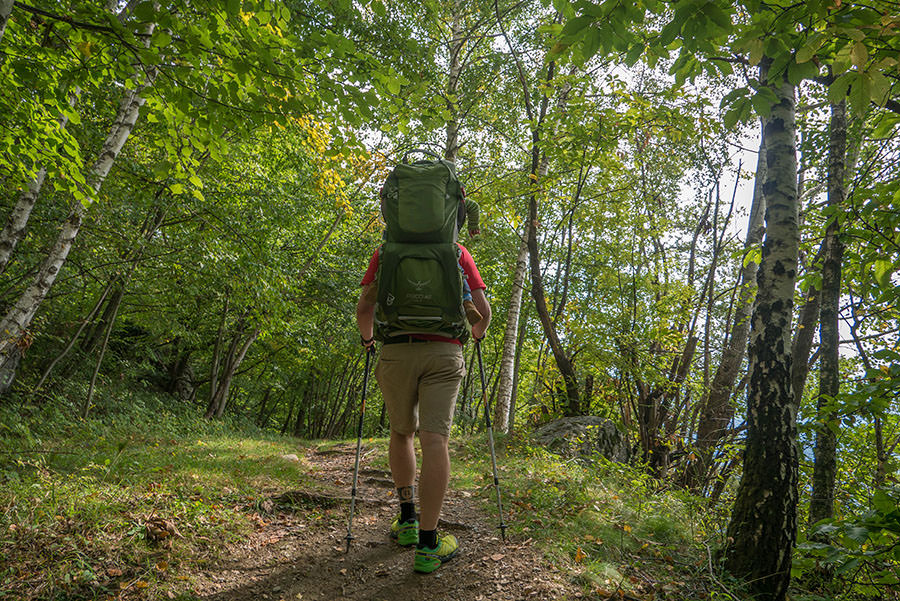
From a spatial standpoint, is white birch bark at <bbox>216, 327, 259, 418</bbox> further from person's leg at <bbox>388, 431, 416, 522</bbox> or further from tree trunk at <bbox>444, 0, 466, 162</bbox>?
person's leg at <bbox>388, 431, 416, 522</bbox>

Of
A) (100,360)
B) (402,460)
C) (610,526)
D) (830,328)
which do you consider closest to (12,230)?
(100,360)

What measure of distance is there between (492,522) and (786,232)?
365 centimetres

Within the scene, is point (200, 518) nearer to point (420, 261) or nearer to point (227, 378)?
point (420, 261)

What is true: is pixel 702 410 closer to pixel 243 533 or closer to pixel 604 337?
pixel 604 337

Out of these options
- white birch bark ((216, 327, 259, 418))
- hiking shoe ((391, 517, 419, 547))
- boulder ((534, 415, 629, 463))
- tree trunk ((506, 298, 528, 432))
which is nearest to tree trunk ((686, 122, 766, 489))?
boulder ((534, 415, 629, 463))

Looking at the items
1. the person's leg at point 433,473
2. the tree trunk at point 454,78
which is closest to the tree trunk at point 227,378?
the tree trunk at point 454,78

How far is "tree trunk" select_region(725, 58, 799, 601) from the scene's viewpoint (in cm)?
316

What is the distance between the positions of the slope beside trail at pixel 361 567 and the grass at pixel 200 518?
0.17 metres

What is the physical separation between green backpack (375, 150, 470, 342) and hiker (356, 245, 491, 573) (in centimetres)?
14

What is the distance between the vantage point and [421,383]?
321 centimetres

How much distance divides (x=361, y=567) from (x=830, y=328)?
531 centimetres

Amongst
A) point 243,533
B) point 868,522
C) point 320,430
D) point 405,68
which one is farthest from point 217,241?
point 320,430

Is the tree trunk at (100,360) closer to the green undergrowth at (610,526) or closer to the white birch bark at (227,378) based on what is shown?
the white birch bark at (227,378)

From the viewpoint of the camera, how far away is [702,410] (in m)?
8.46
